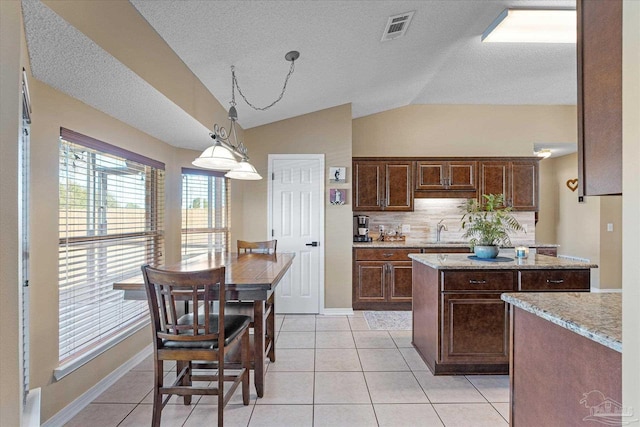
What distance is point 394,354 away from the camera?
10.1 feet

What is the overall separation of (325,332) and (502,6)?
3.53m

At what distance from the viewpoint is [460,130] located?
501 centimetres

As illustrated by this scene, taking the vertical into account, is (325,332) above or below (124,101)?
below

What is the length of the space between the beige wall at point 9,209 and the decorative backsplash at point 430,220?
4.25 metres

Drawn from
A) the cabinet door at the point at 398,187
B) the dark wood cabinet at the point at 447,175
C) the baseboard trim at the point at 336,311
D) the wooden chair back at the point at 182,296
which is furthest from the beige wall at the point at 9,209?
the dark wood cabinet at the point at 447,175

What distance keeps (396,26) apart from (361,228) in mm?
2719

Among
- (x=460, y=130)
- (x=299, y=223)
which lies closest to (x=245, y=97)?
(x=299, y=223)

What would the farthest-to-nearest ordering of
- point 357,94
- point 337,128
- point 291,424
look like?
point 337,128 → point 357,94 → point 291,424

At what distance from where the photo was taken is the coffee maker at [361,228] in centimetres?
471

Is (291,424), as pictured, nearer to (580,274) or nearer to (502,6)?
(580,274)

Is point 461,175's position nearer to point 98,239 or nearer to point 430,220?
point 430,220

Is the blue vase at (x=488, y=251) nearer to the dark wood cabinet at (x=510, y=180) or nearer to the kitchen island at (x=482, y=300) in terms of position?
the kitchen island at (x=482, y=300)

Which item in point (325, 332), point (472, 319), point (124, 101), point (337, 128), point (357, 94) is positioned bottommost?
point (325, 332)

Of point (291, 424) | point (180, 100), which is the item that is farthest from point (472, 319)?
point (180, 100)
